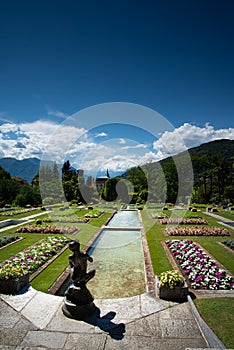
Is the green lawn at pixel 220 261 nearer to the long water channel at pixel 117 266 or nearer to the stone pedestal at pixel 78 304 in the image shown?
the long water channel at pixel 117 266

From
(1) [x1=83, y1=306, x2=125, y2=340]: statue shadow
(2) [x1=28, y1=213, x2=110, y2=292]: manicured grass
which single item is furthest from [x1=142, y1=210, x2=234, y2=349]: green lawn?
(2) [x1=28, y1=213, x2=110, y2=292]: manicured grass

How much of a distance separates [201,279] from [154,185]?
33.1 m

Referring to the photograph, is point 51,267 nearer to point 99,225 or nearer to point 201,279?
point 201,279

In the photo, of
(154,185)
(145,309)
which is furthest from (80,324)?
(154,185)

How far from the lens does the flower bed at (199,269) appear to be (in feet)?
21.6

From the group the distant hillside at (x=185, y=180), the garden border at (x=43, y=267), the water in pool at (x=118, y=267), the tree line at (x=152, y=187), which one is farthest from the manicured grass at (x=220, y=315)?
the tree line at (x=152, y=187)

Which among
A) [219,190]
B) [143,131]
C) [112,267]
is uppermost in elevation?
[143,131]

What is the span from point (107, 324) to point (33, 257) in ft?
16.2

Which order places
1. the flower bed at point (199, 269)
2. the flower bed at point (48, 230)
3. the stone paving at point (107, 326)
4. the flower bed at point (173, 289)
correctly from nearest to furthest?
the stone paving at point (107, 326)
the flower bed at point (173, 289)
the flower bed at point (199, 269)
the flower bed at point (48, 230)

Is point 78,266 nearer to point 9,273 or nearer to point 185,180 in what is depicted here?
point 9,273

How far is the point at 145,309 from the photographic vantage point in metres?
5.48

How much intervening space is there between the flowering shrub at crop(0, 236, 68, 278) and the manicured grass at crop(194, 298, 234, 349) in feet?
15.8

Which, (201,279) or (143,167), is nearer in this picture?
(201,279)

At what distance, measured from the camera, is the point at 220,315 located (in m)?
4.96
